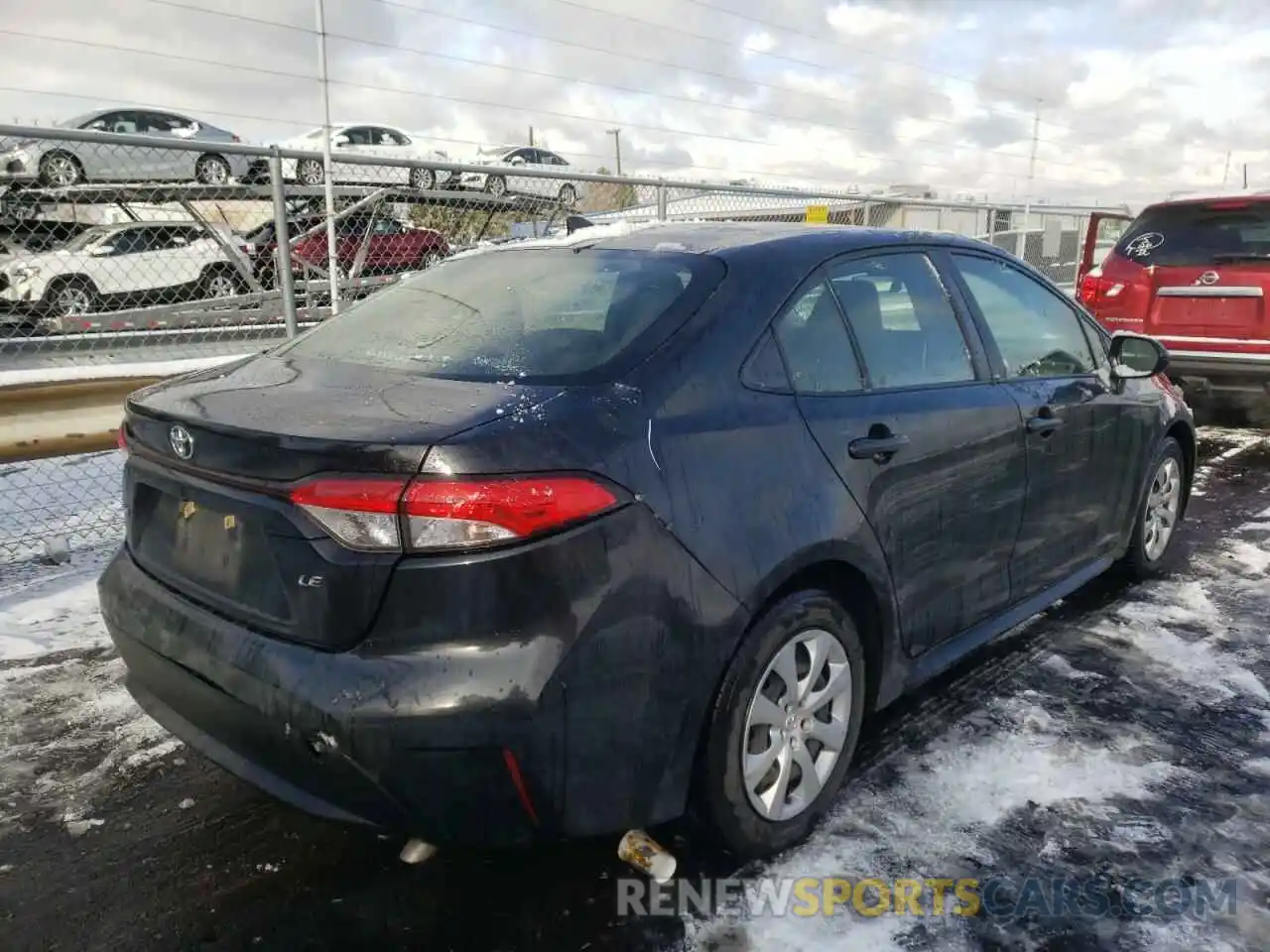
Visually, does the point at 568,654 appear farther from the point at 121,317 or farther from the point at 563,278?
the point at 121,317

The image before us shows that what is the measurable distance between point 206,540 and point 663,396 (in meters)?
1.10

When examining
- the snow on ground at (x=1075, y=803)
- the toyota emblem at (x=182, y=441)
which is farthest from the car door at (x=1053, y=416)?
the toyota emblem at (x=182, y=441)

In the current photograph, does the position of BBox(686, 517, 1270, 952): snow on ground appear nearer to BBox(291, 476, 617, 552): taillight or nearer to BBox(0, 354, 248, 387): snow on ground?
BBox(291, 476, 617, 552): taillight

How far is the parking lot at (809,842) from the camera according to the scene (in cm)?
220

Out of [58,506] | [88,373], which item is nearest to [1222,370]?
[88,373]

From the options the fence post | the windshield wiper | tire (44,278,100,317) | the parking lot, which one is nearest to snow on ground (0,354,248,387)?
the fence post

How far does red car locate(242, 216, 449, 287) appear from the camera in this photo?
7.29 m

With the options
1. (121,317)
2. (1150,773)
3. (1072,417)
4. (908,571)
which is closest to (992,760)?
(1150,773)

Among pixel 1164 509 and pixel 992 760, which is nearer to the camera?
pixel 992 760

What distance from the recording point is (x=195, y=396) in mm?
2309

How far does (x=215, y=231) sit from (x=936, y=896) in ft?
29.5

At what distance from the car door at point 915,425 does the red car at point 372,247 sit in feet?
15.2

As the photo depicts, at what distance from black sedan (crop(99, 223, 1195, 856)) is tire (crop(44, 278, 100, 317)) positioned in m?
6.91

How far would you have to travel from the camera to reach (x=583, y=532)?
1.89 meters
